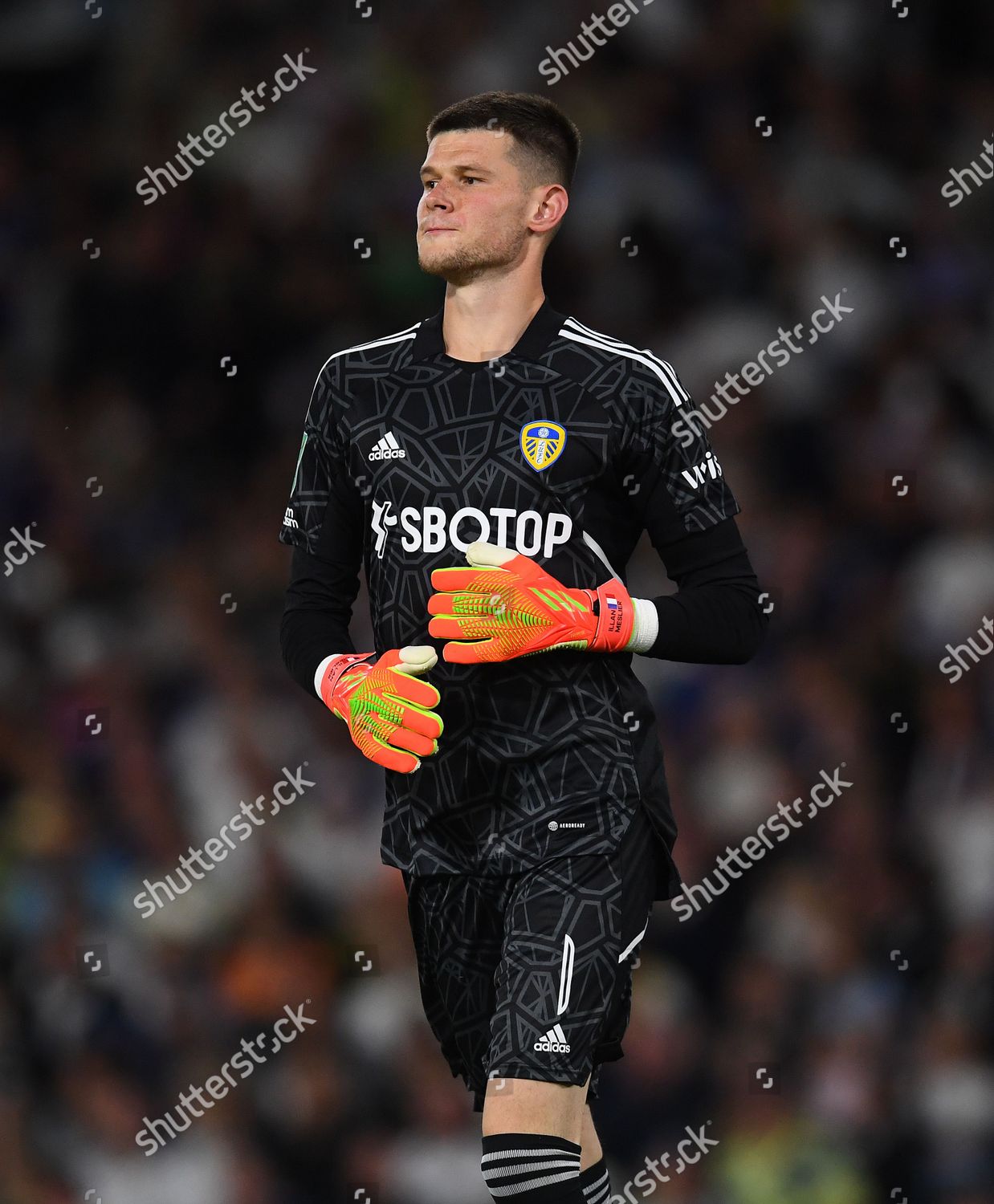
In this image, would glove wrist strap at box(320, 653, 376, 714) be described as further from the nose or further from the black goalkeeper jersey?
the nose

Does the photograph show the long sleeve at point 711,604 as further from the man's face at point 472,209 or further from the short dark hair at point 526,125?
the short dark hair at point 526,125

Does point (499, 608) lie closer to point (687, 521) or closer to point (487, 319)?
point (687, 521)

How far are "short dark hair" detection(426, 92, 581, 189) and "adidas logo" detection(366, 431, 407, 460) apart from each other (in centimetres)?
51

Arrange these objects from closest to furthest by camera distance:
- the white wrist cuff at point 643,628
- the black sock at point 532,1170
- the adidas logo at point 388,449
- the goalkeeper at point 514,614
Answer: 1. the black sock at point 532,1170
2. the goalkeeper at point 514,614
3. the white wrist cuff at point 643,628
4. the adidas logo at point 388,449

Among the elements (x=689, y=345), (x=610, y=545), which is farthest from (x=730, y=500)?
(x=689, y=345)

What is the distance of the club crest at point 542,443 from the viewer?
2672 millimetres

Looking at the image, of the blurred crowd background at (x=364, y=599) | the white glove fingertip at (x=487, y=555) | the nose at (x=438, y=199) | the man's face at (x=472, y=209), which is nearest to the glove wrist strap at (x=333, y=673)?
the white glove fingertip at (x=487, y=555)

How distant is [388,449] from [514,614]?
1.46ft

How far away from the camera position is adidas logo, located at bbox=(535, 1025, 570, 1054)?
248 centimetres

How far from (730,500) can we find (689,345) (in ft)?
9.44

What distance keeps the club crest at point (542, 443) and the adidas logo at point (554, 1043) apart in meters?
0.88

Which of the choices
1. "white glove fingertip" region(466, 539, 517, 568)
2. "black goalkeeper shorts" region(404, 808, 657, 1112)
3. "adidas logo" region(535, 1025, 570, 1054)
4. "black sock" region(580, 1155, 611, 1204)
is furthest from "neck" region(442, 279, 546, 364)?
"black sock" region(580, 1155, 611, 1204)

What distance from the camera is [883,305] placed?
558 centimetres

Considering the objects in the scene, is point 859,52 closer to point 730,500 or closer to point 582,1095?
point 730,500
